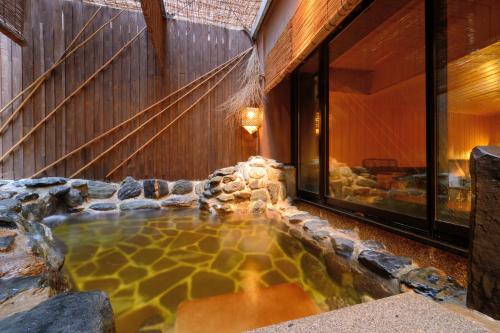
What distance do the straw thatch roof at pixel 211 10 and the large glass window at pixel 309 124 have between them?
2010 mm

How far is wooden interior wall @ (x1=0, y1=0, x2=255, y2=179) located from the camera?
386 centimetres

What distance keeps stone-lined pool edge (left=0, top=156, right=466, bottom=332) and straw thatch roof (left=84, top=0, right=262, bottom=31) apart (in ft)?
10.2

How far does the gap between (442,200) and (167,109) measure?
445 centimetres

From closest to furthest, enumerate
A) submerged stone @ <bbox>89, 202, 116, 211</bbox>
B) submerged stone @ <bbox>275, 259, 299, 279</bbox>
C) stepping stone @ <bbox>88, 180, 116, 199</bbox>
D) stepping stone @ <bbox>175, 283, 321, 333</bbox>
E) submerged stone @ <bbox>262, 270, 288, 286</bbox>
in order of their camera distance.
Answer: stepping stone @ <bbox>175, 283, 321, 333</bbox>, submerged stone @ <bbox>262, 270, 288, 286</bbox>, submerged stone @ <bbox>275, 259, 299, 279</bbox>, submerged stone @ <bbox>89, 202, 116, 211</bbox>, stepping stone @ <bbox>88, 180, 116, 199</bbox>

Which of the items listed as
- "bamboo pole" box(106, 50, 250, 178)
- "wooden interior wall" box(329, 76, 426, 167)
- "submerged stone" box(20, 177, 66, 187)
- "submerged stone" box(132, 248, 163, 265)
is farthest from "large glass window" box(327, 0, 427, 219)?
"submerged stone" box(20, 177, 66, 187)

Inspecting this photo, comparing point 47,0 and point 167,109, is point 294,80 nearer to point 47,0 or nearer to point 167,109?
point 167,109

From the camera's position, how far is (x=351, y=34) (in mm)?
2395

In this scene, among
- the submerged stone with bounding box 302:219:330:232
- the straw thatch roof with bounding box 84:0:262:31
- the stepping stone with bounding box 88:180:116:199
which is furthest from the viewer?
the straw thatch roof with bounding box 84:0:262:31

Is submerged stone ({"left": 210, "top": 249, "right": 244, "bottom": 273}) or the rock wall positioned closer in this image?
the rock wall

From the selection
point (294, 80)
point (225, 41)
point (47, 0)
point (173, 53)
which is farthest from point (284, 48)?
point (47, 0)

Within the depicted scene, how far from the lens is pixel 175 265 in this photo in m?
1.81

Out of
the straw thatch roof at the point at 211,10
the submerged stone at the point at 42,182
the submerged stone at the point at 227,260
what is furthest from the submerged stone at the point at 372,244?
the straw thatch roof at the point at 211,10

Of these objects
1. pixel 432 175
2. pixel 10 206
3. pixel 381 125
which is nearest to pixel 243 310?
pixel 432 175

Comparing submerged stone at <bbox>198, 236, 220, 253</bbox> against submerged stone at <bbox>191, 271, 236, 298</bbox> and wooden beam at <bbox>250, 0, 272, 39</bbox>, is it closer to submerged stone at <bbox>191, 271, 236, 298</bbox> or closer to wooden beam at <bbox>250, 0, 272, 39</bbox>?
submerged stone at <bbox>191, 271, 236, 298</bbox>
